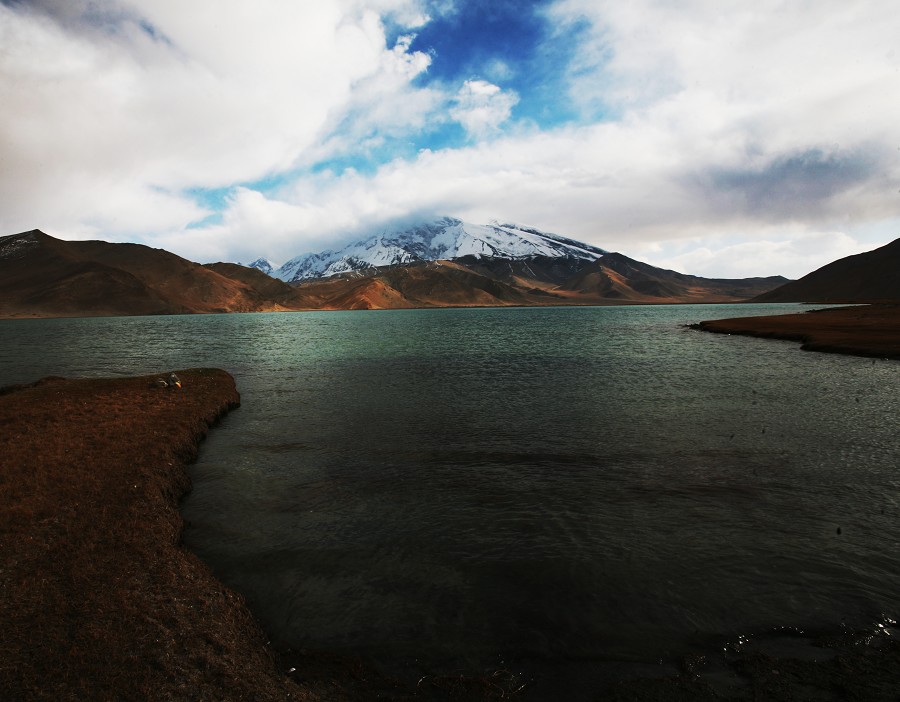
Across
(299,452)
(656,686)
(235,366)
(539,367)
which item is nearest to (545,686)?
(656,686)

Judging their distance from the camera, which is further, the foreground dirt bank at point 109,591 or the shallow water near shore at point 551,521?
the shallow water near shore at point 551,521

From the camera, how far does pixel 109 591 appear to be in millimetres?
10438

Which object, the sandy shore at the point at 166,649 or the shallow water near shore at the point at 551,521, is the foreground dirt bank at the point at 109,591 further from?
the shallow water near shore at the point at 551,521

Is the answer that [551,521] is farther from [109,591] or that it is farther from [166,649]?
[109,591]

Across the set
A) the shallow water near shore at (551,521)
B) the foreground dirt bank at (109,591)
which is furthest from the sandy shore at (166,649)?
the shallow water near shore at (551,521)

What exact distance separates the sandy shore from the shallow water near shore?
660 millimetres

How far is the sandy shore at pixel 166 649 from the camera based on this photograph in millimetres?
8266

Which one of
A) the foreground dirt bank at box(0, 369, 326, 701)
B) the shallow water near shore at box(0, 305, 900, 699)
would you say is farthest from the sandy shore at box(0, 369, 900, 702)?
the shallow water near shore at box(0, 305, 900, 699)

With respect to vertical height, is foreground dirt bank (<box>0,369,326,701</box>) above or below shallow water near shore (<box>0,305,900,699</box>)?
above

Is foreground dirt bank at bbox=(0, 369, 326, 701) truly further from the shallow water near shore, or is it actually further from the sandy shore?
the shallow water near shore

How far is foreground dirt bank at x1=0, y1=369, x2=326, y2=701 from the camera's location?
323 inches

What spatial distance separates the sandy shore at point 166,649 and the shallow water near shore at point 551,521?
660 millimetres

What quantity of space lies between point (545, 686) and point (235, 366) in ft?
182

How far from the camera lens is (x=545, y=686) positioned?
A: 352 inches
